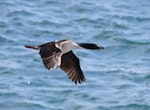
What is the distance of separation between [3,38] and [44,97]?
289 cm

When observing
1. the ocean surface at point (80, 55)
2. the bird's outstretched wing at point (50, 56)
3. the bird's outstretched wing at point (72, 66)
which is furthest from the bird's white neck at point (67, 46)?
the ocean surface at point (80, 55)

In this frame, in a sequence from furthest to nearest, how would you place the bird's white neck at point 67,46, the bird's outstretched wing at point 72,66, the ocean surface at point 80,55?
1. the ocean surface at point 80,55
2. the bird's outstretched wing at point 72,66
3. the bird's white neck at point 67,46

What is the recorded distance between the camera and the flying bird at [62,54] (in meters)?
7.83

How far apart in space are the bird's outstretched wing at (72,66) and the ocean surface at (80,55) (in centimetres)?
299

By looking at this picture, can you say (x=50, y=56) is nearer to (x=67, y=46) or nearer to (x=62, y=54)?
(x=67, y=46)

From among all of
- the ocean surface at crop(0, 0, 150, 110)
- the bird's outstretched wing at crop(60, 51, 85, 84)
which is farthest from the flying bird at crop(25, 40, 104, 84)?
the ocean surface at crop(0, 0, 150, 110)

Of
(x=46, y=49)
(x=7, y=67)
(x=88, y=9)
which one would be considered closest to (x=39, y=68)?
(x=7, y=67)

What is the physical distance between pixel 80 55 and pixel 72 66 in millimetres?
5145

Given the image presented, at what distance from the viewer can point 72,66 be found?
9109mm

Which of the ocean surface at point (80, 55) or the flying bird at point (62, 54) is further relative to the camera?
A: the ocean surface at point (80, 55)

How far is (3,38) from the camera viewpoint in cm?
1480

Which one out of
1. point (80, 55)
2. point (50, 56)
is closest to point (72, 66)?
point (50, 56)

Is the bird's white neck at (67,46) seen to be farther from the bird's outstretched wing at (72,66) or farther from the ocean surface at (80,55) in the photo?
the ocean surface at (80,55)

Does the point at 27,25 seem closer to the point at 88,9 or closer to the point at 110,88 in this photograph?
the point at 88,9
